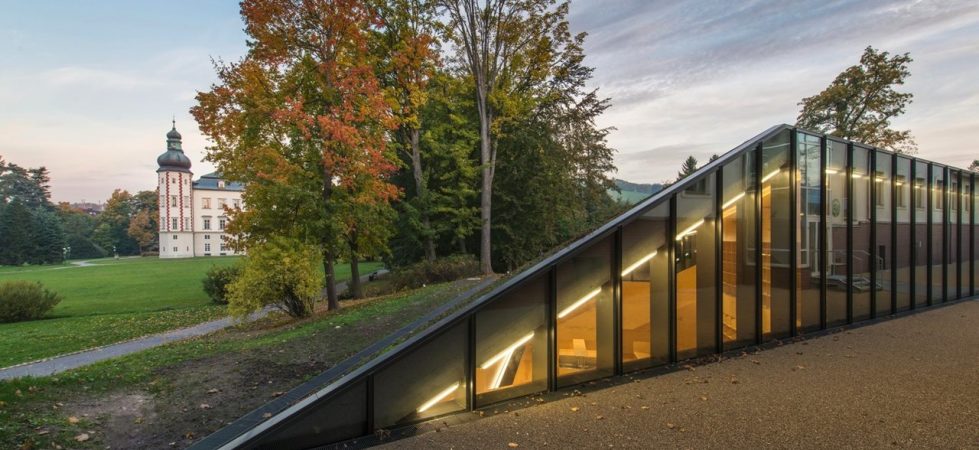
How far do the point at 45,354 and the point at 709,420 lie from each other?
51.7ft

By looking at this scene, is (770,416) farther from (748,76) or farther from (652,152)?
(652,152)

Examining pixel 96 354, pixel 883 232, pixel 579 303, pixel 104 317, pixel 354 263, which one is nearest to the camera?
pixel 579 303

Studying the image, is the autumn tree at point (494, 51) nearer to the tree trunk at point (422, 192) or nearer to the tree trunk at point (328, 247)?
the tree trunk at point (422, 192)

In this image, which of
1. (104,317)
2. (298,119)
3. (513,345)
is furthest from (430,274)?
(104,317)

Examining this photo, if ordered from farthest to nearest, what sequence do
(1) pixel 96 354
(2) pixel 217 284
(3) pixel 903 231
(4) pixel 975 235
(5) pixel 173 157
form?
(5) pixel 173 157, (2) pixel 217 284, (4) pixel 975 235, (1) pixel 96 354, (3) pixel 903 231

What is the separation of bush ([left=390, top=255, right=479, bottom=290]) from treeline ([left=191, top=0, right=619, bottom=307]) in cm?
112

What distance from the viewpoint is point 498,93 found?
20.6m

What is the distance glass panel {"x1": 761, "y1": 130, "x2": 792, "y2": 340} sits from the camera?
778 cm

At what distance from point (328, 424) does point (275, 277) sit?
8.75 m

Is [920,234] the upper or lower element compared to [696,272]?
upper

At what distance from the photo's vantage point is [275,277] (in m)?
11.9

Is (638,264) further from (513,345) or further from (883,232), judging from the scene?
(883,232)

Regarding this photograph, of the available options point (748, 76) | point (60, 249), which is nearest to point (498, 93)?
point (748, 76)

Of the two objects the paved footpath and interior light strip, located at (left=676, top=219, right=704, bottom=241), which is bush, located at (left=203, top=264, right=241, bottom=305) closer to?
the paved footpath
